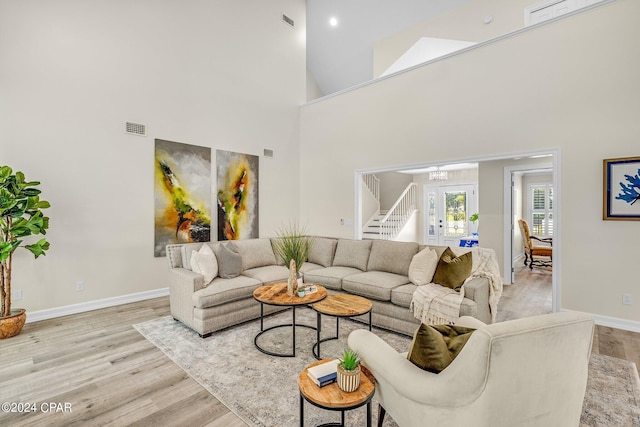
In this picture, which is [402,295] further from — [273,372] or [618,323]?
[618,323]

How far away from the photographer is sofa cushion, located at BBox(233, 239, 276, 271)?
4.24 meters

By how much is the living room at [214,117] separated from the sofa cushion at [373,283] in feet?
7.05

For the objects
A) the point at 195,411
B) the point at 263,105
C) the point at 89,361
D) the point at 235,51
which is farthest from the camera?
the point at 263,105

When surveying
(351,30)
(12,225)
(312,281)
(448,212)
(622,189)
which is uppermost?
(351,30)

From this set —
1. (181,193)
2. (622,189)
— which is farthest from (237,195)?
(622,189)

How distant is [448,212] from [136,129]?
27.8 feet

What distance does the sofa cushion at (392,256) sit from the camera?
3.90m

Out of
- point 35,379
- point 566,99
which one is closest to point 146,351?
point 35,379

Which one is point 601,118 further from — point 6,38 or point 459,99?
point 6,38

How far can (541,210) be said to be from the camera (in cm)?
855

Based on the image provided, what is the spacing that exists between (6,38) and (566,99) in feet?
21.9

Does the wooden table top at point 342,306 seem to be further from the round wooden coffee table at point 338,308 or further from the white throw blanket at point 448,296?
the white throw blanket at point 448,296

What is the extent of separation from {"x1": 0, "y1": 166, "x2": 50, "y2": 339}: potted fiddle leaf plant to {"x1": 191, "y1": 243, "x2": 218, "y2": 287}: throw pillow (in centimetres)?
157

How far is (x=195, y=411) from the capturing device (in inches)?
81.2
